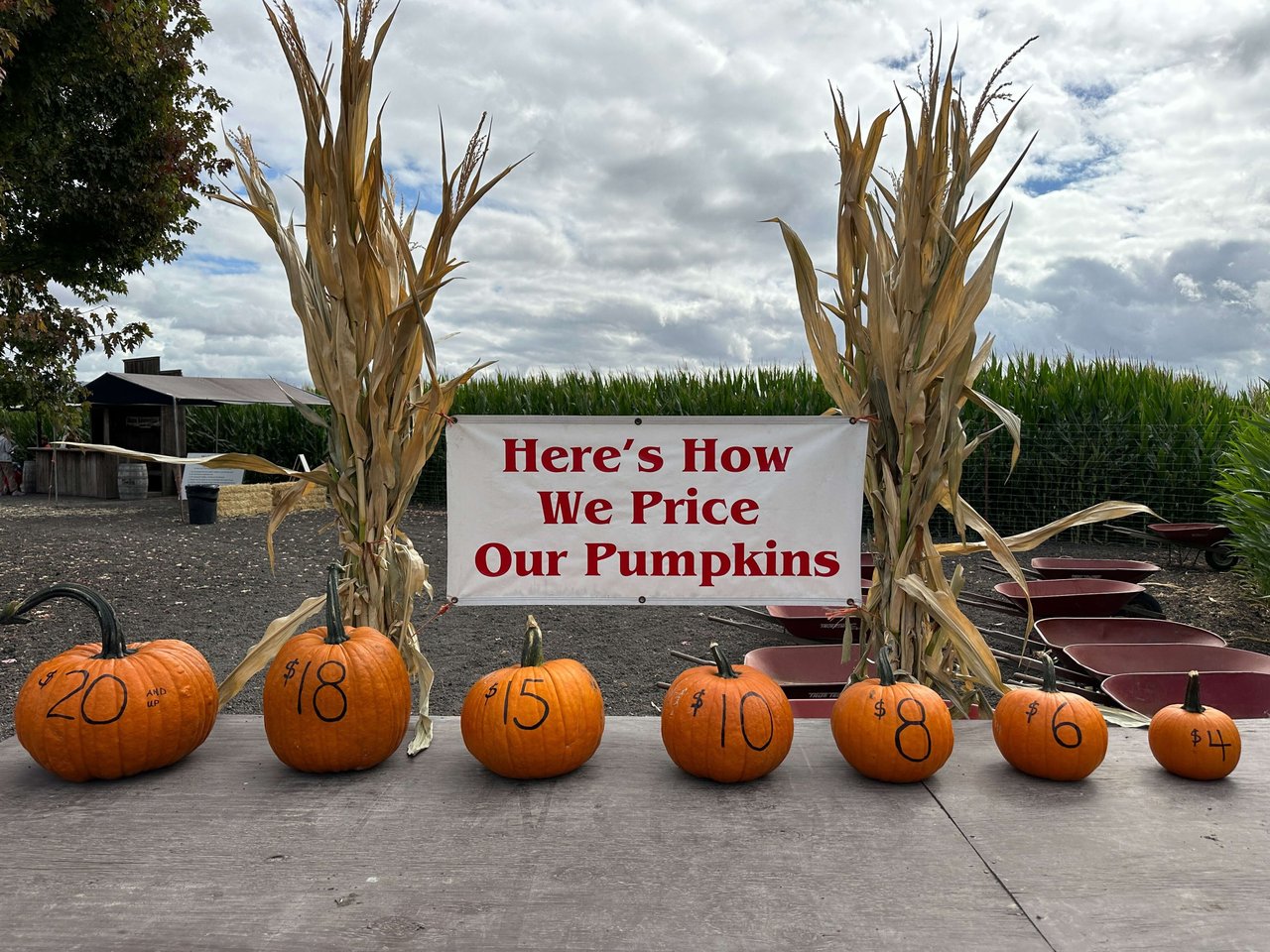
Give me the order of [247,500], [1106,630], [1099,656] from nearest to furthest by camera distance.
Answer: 1. [1099,656]
2. [1106,630]
3. [247,500]

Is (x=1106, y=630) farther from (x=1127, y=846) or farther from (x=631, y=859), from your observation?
(x=631, y=859)

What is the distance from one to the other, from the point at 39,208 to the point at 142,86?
7.00 ft

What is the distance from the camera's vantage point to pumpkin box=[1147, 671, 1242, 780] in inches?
102

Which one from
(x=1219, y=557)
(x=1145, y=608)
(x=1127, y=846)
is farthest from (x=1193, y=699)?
(x=1219, y=557)

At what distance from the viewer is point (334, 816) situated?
7.87 feet

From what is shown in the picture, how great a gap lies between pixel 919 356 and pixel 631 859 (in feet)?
6.49

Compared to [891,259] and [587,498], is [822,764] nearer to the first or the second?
[587,498]

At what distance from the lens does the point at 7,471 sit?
22.2 meters

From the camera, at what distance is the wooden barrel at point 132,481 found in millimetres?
20263

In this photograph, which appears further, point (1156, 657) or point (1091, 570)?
point (1091, 570)

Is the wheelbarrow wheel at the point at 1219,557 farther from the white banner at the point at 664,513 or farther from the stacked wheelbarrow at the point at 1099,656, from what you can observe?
the white banner at the point at 664,513

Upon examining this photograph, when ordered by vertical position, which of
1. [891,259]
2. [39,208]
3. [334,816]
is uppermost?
[39,208]

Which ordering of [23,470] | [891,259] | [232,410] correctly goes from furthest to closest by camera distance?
1. [232,410]
2. [23,470]
3. [891,259]

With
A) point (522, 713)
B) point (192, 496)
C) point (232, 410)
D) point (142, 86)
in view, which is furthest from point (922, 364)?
point (232, 410)
